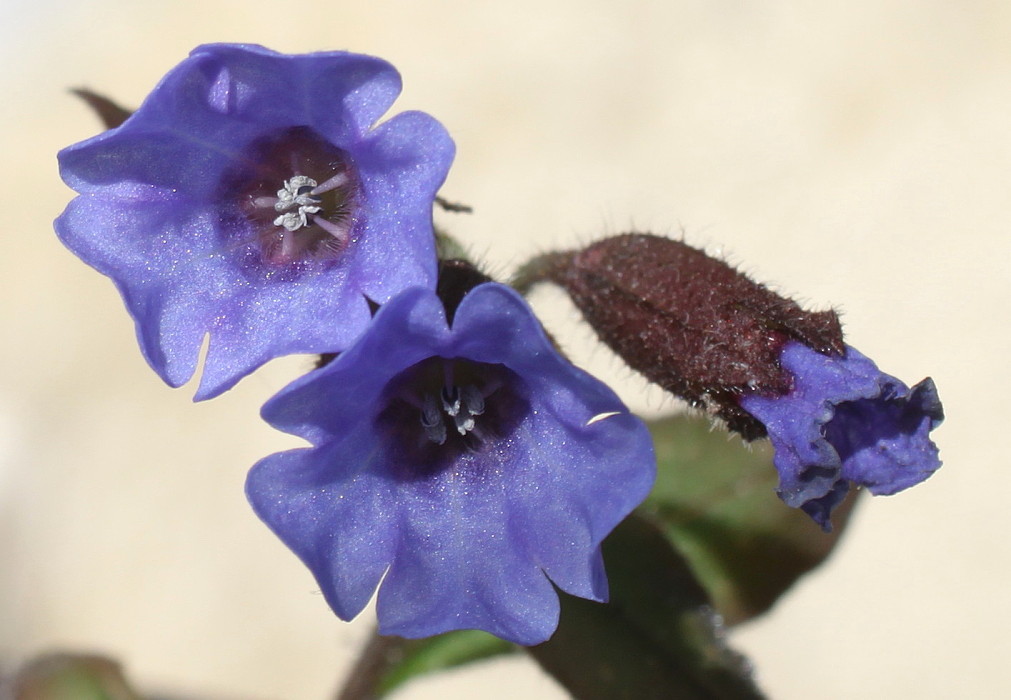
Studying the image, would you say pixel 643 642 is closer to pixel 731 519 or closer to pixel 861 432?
pixel 731 519

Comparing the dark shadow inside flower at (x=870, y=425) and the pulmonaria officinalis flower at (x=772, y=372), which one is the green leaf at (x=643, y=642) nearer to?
the pulmonaria officinalis flower at (x=772, y=372)

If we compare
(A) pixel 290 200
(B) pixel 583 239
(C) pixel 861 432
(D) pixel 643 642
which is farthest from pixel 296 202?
(B) pixel 583 239

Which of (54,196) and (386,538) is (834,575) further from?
(54,196)

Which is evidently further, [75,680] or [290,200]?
[75,680]

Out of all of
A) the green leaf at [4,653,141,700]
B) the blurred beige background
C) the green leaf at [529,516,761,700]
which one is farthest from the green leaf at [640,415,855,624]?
the green leaf at [4,653,141,700]

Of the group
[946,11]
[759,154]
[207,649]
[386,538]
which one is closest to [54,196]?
[207,649]

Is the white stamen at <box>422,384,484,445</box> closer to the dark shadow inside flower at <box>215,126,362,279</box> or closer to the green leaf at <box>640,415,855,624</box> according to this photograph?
the dark shadow inside flower at <box>215,126,362,279</box>

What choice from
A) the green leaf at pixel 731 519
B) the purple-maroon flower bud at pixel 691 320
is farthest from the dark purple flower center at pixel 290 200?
the green leaf at pixel 731 519
